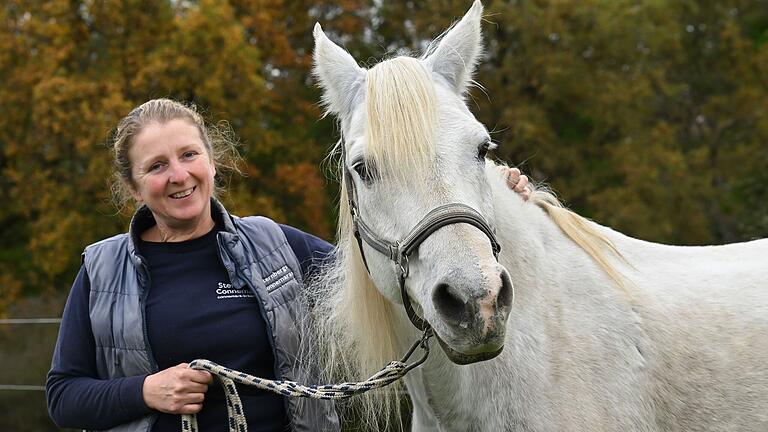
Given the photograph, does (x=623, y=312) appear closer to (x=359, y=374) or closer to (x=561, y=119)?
(x=359, y=374)

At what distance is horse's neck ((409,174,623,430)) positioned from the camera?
2.49m

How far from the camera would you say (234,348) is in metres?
2.68

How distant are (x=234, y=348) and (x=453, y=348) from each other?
84cm

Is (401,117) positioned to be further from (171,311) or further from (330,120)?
(330,120)

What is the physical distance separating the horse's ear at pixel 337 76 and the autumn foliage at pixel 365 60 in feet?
25.2

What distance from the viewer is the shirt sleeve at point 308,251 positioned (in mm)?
2973

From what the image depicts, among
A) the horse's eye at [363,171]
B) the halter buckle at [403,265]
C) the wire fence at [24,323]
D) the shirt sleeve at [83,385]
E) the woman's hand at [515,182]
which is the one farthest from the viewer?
the wire fence at [24,323]

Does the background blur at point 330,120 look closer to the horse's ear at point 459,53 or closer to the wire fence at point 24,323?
the wire fence at point 24,323

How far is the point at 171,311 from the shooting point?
264cm

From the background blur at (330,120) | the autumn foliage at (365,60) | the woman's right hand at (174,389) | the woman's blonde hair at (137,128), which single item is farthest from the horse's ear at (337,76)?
the autumn foliage at (365,60)

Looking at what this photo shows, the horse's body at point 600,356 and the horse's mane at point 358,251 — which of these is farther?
the horse's body at point 600,356

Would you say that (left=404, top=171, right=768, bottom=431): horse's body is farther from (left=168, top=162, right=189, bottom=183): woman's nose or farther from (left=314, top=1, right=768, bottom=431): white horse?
(left=168, top=162, right=189, bottom=183): woman's nose

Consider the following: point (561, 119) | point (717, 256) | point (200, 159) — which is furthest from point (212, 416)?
point (561, 119)

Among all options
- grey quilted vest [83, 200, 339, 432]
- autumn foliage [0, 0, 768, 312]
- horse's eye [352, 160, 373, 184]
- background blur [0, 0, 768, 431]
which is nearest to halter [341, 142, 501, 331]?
horse's eye [352, 160, 373, 184]
